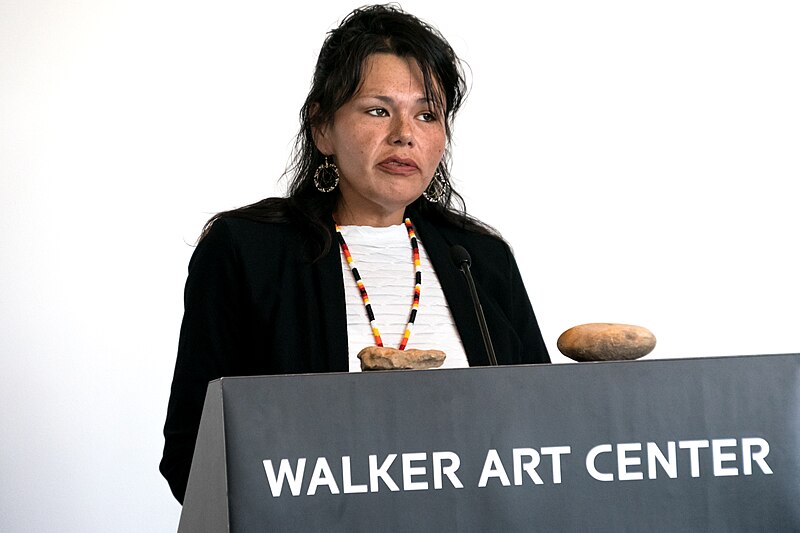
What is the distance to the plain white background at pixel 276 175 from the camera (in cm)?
273

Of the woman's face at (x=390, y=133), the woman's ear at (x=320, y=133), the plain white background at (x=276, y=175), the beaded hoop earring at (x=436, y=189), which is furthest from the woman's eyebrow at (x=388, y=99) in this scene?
the plain white background at (x=276, y=175)

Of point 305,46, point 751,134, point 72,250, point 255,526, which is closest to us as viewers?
point 255,526

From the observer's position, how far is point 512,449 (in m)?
0.88

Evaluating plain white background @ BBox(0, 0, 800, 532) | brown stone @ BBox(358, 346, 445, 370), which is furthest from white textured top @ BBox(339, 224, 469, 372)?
plain white background @ BBox(0, 0, 800, 532)

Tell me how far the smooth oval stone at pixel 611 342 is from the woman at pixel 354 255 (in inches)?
21.7

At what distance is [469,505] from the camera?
0.88 metres

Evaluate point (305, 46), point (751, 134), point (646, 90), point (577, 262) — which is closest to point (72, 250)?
point (305, 46)

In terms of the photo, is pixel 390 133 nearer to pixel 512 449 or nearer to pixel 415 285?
pixel 415 285

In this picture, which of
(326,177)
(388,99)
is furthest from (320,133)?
(388,99)

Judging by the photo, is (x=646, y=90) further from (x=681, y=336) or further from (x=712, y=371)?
(x=712, y=371)

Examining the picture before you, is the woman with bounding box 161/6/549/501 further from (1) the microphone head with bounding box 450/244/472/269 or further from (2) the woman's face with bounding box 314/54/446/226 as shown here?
(1) the microphone head with bounding box 450/244/472/269

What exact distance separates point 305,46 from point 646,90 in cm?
101

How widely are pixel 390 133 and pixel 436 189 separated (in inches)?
10.5

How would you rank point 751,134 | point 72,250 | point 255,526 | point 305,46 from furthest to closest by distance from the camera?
point 751,134, point 305,46, point 72,250, point 255,526
